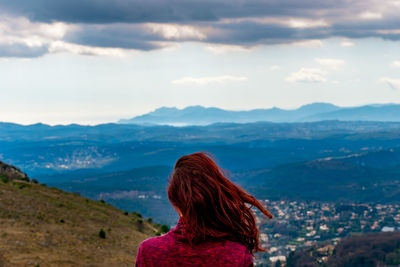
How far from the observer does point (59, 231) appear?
21938 mm

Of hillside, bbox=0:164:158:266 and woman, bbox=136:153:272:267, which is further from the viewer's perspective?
hillside, bbox=0:164:158:266

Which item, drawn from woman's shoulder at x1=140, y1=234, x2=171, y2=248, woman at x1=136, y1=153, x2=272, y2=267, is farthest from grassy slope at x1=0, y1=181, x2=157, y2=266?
woman at x1=136, y1=153, x2=272, y2=267

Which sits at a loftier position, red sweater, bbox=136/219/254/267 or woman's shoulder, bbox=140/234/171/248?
woman's shoulder, bbox=140/234/171/248

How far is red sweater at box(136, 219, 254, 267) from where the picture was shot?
12.8 feet

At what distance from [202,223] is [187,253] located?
Result: 276 millimetres

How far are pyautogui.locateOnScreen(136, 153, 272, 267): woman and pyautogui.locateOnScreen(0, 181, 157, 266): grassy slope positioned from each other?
1345cm

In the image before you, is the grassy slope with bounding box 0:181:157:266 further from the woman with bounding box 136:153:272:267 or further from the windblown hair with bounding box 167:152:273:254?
the windblown hair with bounding box 167:152:273:254

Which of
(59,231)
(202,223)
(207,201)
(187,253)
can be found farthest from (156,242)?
(59,231)

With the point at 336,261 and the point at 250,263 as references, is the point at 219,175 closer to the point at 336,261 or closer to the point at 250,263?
the point at 250,263

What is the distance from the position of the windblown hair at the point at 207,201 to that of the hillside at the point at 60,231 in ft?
44.6

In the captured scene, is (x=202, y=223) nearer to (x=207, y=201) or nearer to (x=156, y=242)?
(x=207, y=201)

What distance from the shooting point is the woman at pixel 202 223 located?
3904 mm

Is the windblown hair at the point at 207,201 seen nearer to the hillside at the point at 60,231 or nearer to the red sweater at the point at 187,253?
the red sweater at the point at 187,253

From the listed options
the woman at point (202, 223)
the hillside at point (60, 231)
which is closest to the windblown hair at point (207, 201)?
the woman at point (202, 223)
